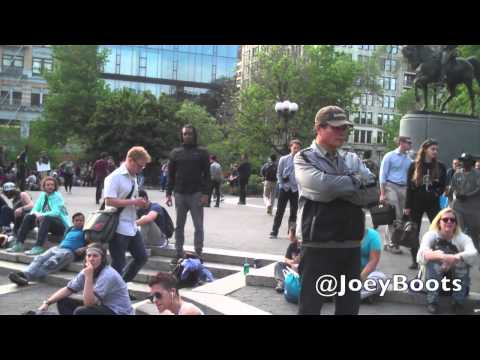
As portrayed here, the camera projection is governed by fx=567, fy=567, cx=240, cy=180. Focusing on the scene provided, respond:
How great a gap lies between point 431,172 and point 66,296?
5034 mm

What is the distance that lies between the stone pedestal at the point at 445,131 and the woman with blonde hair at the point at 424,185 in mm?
6741

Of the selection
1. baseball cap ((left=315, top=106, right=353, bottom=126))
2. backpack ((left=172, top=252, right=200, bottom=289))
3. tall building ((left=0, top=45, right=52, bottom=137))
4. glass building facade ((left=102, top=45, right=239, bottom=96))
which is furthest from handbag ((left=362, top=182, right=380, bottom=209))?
glass building facade ((left=102, top=45, right=239, bottom=96))

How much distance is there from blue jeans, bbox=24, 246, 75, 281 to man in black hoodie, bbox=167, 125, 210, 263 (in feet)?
5.73

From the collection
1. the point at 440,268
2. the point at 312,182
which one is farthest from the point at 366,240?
the point at 312,182

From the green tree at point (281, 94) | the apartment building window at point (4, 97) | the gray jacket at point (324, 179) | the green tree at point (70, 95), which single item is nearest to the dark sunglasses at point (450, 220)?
the gray jacket at point (324, 179)

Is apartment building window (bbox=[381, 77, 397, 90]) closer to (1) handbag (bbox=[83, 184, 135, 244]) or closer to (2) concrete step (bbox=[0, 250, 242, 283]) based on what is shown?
(2) concrete step (bbox=[0, 250, 242, 283])

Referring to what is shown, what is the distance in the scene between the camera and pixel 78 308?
5426 mm

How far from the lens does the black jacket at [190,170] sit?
322 inches

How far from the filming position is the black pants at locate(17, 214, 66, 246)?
32.0 ft

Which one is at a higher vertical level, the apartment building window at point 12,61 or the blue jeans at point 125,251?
the apartment building window at point 12,61

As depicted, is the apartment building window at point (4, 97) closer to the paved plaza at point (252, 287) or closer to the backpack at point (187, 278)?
the paved plaza at point (252, 287)
